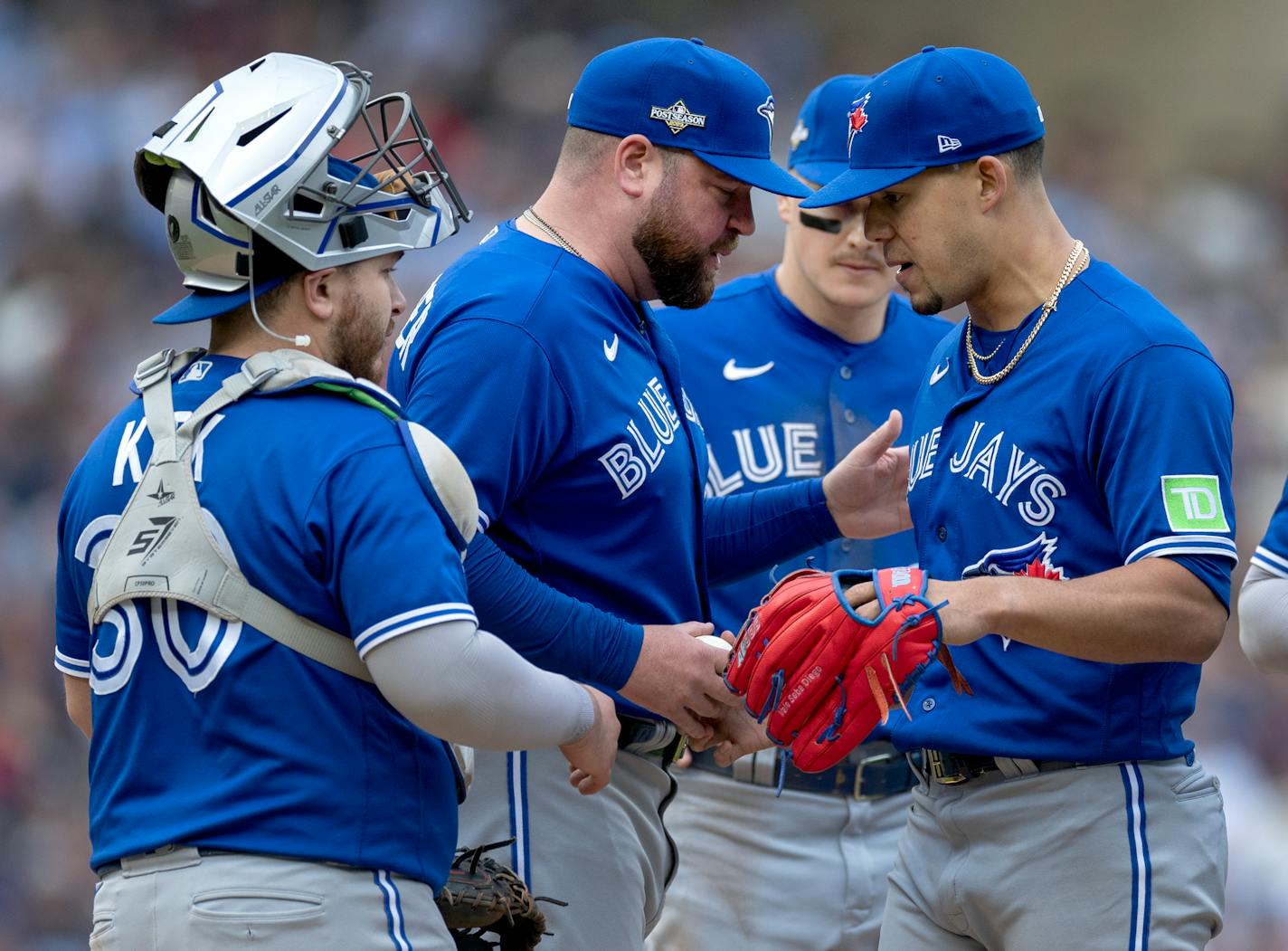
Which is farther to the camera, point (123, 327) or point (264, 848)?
point (123, 327)

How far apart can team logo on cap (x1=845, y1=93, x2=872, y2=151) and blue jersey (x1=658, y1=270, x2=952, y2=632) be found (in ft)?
3.79

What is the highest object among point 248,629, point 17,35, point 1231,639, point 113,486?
point 17,35

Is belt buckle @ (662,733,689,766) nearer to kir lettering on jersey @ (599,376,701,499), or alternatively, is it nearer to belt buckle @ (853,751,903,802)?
kir lettering on jersey @ (599,376,701,499)

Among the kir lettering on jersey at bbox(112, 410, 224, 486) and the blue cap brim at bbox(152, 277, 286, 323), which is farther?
the blue cap brim at bbox(152, 277, 286, 323)

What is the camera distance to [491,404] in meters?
3.09

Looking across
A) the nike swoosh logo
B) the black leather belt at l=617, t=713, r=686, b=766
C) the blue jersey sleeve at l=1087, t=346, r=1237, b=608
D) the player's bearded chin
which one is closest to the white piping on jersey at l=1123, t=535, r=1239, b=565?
the blue jersey sleeve at l=1087, t=346, r=1237, b=608

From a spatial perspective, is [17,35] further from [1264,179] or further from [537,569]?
[537,569]

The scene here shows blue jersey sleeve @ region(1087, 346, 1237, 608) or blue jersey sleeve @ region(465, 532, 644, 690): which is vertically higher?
blue jersey sleeve @ region(1087, 346, 1237, 608)

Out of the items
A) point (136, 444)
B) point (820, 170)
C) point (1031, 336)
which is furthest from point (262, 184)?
point (820, 170)

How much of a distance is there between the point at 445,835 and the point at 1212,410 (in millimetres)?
1551

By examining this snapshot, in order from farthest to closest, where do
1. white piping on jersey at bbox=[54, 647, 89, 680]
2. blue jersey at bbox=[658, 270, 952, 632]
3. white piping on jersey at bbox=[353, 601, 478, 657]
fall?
blue jersey at bbox=[658, 270, 952, 632] → white piping on jersey at bbox=[54, 647, 89, 680] → white piping on jersey at bbox=[353, 601, 478, 657]

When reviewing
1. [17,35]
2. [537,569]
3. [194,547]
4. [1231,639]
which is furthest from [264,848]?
[17,35]

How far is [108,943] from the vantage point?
2.45 m

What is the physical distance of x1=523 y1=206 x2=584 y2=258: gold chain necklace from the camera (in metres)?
3.49
